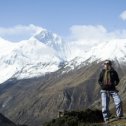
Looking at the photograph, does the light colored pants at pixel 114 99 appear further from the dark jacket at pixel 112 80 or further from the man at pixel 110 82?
the dark jacket at pixel 112 80

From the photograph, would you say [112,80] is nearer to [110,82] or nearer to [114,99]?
[110,82]

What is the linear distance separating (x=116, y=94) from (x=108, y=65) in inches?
67.8

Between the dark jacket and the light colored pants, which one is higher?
the dark jacket

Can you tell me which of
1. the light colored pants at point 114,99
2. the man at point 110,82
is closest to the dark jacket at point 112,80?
the man at point 110,82

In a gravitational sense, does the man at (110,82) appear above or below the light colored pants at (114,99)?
above

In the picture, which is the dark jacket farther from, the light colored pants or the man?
the light colored pants

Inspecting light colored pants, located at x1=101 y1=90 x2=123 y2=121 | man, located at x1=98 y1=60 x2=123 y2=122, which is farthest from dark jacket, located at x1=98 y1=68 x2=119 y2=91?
light colored pants, located at x1=101 y1=90 x2=123 y2=121

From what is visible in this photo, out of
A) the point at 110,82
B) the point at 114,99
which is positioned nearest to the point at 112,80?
the point at 110,82

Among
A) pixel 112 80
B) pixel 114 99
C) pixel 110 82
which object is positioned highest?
pixel 112 80

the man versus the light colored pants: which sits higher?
the man

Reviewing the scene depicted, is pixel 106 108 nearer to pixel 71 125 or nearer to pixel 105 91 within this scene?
pixel 105 91

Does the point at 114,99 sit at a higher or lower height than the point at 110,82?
lower

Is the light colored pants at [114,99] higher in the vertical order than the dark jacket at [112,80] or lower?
lower

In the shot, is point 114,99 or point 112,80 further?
point 114,99
